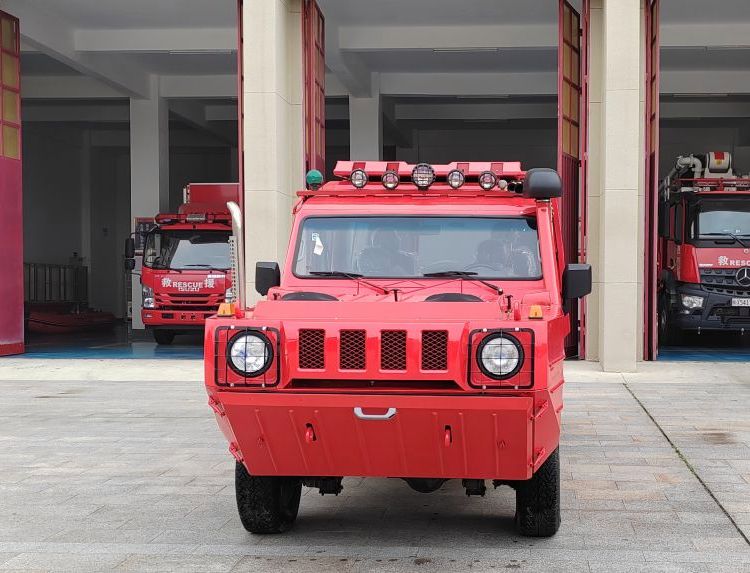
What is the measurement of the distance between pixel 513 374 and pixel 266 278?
211 cm

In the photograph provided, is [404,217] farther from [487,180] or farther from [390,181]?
[487,180]

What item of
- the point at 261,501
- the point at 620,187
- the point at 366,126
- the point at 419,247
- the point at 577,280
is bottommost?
the point at 261,501

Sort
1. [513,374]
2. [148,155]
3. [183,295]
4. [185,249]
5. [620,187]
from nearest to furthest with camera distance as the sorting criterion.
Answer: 1. [513,374]
2. [620,187]
3. [183,295]
4. [185,249]
5. [148,155]

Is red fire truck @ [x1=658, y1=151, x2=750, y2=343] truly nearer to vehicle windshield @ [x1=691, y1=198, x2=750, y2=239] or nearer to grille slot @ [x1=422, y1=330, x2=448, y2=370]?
vehicle windshield @ [x1=691, y1=198, x2=750, y2=239]

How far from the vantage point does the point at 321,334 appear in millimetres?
5000

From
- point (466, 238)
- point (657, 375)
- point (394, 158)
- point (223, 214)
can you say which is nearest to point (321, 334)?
point (466, 238)

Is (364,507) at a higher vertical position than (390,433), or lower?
lower

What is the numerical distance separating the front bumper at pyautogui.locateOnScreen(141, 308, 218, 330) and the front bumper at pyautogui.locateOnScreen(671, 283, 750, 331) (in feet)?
28.6

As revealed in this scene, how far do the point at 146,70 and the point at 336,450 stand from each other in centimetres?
2097

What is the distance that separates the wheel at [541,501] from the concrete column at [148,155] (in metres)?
20.3

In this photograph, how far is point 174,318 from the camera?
19.7m

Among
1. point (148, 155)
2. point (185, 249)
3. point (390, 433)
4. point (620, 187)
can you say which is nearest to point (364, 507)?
point (390, 433)

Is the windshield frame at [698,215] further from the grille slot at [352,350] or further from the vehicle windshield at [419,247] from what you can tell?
the grille slot at [352,350]

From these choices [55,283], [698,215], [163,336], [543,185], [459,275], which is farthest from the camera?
A: [55,283]
